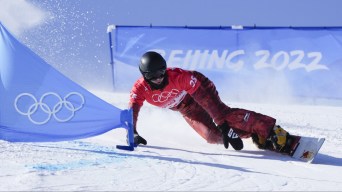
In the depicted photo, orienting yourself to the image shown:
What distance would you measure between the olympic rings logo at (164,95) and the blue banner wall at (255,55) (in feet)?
16.9

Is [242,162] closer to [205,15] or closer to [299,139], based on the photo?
[299,139]

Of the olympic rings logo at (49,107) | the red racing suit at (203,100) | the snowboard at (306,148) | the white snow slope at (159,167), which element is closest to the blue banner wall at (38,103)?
the olympic rings logo at (49,107)

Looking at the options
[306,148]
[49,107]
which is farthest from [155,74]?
[306,148]

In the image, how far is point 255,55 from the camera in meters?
10.5

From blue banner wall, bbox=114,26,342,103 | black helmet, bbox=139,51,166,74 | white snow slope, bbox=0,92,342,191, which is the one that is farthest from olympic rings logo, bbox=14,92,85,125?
blue banner wall, bbox=114,26,342,103

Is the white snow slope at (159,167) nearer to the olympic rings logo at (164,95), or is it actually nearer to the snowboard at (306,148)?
the snowboard at (306,148)

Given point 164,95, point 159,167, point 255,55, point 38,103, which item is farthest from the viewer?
point 255,55

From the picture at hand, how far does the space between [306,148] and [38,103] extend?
7.51ft

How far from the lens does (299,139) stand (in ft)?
16.6

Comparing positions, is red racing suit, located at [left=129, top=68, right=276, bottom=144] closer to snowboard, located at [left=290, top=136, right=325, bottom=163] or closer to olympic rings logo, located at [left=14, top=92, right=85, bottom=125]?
snowboard, located at [left=290, top=136, right=325, bottom=163]

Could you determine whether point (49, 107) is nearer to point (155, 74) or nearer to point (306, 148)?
point (155, 74)

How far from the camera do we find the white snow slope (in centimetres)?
333

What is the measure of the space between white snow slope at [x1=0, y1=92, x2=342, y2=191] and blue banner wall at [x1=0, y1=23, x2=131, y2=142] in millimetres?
121

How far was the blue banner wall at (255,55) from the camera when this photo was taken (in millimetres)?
10156
